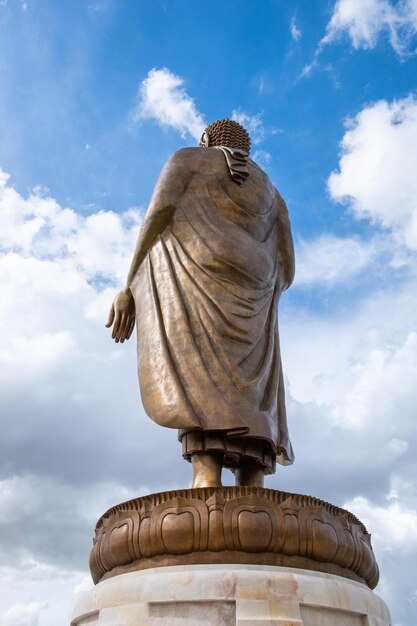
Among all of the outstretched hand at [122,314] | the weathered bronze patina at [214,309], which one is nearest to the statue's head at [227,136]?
the weathered bronze patina at [214,309]

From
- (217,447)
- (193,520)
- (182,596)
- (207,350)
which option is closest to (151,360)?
(207,350)

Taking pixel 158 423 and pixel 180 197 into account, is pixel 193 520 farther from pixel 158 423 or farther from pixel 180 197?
pixel 180 197

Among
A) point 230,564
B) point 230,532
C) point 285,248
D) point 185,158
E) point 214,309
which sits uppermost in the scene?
point 185,158

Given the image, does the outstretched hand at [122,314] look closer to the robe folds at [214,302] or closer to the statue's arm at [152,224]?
the statue's arm at [152,224]

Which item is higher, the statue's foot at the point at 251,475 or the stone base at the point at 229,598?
the statue's foot at the point at 251,475

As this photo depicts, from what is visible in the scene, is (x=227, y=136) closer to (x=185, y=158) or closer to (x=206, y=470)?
(x=185, y=158)

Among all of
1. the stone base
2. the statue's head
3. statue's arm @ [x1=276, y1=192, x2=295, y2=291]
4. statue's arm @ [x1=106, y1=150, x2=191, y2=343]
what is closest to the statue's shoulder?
statue's arm @ [x1=106, y1=150, x2=191, y2=343]

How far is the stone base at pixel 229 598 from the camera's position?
4582 millimetres

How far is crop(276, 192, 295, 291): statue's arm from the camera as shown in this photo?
7.89 meters

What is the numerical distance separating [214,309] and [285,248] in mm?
1759

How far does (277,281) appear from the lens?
25.1 feet

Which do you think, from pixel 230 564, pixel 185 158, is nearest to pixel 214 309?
pixel 185 158

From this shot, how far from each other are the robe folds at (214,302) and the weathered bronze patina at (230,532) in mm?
873

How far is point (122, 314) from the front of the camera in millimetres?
7516
